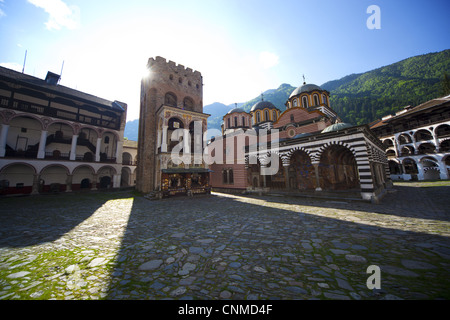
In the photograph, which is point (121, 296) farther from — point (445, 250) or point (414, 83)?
point (414, 83)

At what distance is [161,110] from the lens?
57.9ft

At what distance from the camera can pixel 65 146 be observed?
21984 millimetres

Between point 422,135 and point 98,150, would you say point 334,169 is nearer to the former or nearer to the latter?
point 422,135

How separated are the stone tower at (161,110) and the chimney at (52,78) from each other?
42.1ft

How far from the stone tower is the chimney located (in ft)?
42.1

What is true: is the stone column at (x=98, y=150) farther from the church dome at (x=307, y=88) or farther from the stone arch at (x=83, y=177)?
the church dome at (x=307, y=88)

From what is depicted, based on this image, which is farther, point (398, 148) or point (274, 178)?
point (398, 148)

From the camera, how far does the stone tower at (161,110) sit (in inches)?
684

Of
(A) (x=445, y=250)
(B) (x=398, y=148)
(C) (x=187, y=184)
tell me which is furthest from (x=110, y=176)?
(B) (x=398, y=148)

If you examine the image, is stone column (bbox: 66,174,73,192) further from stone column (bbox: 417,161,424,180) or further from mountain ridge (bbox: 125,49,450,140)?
mountain ridge (bbox: 125,49,450,140)

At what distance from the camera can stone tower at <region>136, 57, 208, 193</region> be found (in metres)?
17.4

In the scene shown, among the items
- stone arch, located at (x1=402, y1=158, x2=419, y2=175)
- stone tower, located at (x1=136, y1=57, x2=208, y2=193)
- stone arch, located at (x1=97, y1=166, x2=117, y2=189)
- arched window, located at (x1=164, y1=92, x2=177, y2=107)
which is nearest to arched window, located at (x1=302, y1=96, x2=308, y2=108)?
stone tower, located at (x1=136, y1=57, x2=208, y2=193)

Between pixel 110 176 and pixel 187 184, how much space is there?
17.2 meters

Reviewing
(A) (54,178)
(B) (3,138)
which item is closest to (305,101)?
(A) (54,178)
